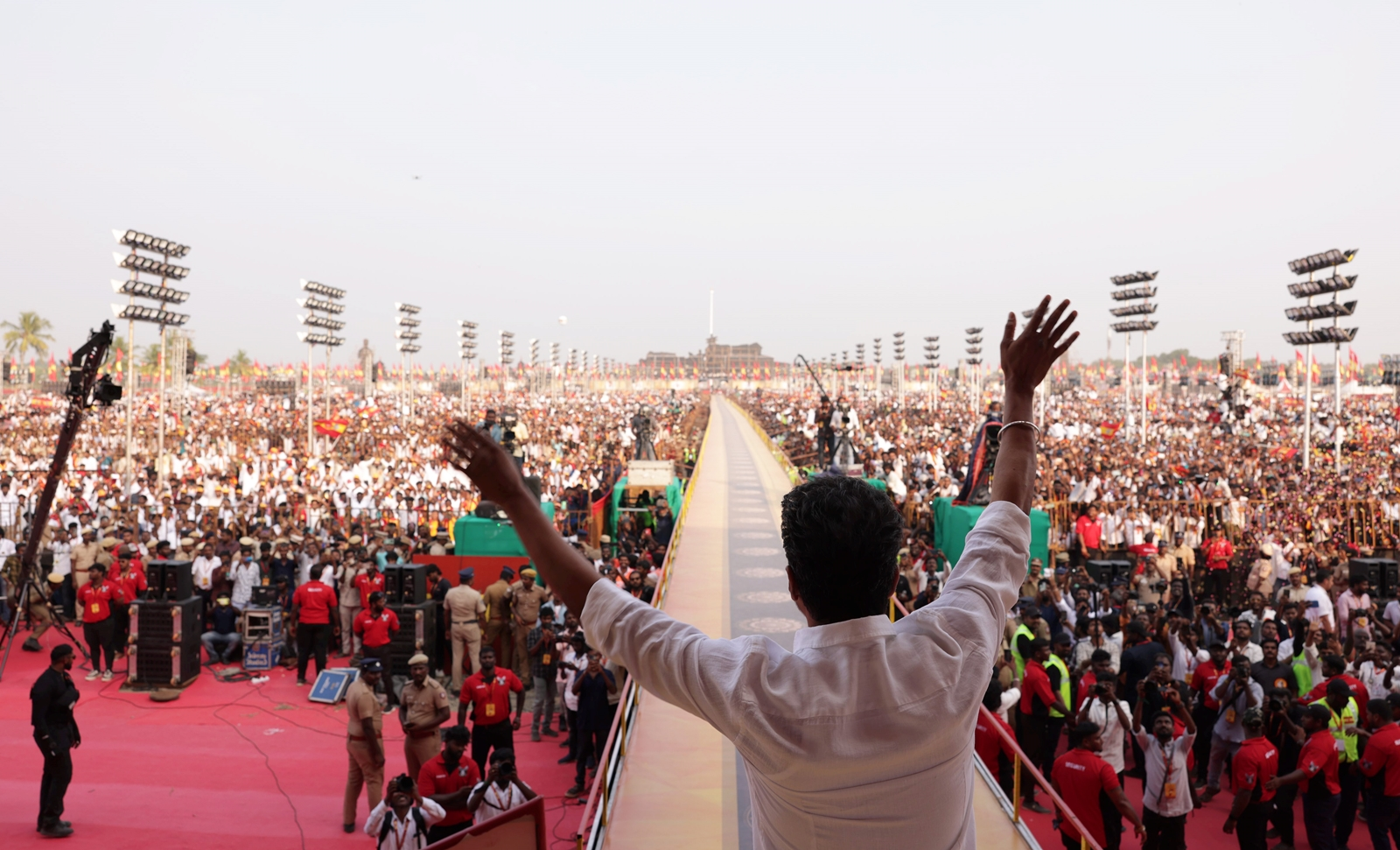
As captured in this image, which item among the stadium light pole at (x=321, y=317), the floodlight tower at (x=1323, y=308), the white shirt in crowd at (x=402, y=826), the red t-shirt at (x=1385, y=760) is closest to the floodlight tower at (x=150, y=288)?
the stadium light pole at (x=321, y=317)

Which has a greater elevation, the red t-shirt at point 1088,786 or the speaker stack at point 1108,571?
the speaker stack at point 1108,571

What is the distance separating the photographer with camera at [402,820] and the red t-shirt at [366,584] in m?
6.50

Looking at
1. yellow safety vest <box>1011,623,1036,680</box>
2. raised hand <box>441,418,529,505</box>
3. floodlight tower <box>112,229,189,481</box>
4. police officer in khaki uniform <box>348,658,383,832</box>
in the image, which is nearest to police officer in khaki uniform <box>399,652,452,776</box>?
police officer in khaki uniform <box>348,658,383,832</box>

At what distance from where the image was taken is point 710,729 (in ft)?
28.1

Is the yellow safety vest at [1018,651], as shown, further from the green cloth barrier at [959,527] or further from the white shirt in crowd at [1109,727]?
the green cloth barrier at [959,527]

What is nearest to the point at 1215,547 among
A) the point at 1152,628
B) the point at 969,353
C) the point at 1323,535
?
the point at 1323,535

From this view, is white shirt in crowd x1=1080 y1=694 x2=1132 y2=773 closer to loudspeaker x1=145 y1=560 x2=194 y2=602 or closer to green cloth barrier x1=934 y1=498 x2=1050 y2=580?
green cloth barrier x1=934 y1=498 x2=1050 y2=580

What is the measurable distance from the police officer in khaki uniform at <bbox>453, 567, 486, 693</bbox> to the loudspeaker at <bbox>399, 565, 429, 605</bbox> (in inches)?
20.2

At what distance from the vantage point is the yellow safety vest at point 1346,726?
7.82 m

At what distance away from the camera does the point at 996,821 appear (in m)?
6.77

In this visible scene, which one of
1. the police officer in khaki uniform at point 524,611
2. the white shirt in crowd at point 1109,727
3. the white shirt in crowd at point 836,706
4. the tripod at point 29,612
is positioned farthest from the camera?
the police officer in khaki uniform at point 524,611

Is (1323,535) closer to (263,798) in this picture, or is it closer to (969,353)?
(263,798)

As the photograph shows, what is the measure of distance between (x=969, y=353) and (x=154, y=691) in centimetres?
5356

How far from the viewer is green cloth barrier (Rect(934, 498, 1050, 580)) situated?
15836 mm
